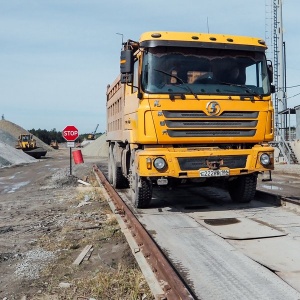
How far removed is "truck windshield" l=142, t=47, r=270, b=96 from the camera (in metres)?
7.38

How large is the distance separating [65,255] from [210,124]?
131 inches

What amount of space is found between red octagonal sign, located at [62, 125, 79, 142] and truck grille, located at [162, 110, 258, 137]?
11250 mm

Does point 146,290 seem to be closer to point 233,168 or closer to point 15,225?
point 233,168

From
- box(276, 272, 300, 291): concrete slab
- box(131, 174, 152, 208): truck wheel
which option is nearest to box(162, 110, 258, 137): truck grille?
box(131, 174, 152, 208): truck wheel

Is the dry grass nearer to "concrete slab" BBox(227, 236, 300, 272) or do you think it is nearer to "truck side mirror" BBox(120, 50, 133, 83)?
"concrete slab" BBox(227, 236, 300, 272)

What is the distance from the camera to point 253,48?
7758 mm

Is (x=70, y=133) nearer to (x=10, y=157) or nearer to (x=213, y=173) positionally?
(x=213, y=173)

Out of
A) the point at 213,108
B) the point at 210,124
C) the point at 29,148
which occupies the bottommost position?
the point at 29,148

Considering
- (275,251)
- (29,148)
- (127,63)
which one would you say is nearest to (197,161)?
(127,63)

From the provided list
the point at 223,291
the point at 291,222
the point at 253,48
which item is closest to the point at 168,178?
the point at 291,222

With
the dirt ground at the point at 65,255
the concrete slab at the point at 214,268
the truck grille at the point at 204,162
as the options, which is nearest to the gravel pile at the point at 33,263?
the dirt ground at the point at 65,255

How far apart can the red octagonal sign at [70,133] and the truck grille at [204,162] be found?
1131cm

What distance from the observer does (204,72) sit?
759cm

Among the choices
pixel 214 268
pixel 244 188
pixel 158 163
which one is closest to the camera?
pixel 214 268
